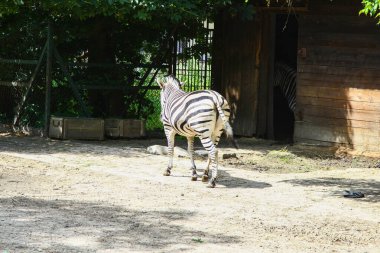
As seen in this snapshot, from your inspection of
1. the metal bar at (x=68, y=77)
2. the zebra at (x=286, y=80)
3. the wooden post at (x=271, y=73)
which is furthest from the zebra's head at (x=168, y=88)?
the zebra at (x=286, y=80)

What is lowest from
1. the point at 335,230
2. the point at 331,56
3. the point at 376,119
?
the point at 335,230

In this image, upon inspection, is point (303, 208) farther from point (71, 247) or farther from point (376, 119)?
point (376, 119)

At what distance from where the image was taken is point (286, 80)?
1881 cm

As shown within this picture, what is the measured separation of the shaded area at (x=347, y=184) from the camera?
11.6 meters

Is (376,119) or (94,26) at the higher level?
(94,26)

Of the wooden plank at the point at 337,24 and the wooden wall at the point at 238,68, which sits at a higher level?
the wooden plank at the point at 337,24

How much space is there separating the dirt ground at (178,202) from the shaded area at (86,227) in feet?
0.03

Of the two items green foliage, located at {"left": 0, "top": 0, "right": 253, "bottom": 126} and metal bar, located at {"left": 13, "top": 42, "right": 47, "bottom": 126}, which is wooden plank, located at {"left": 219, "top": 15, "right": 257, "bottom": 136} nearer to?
green foliage, located at {"left": 0, "top": 0, "right": 253, "bottom": 126}

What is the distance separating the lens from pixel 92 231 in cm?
850

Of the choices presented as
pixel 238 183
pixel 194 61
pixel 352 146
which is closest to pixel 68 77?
pixel 194 61

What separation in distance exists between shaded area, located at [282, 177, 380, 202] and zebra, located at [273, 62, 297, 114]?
596 centimetres

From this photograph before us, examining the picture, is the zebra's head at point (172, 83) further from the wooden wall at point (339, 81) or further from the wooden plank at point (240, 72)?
the wooden plank at point (240, 72)

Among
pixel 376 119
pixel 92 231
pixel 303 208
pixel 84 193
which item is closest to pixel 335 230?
pixel 303 208

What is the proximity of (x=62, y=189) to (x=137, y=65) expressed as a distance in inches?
269
